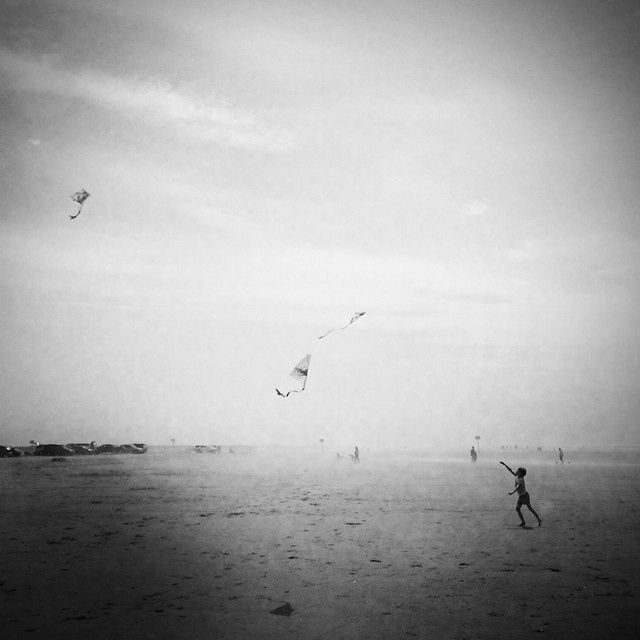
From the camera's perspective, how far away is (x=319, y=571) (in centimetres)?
923

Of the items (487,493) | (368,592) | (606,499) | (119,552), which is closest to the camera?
(368,592)

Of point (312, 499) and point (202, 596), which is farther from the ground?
point (202, 596)

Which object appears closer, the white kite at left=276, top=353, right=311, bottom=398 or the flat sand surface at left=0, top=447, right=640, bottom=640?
the flat sand surface at left=0, top=447, right=640, bottom=640

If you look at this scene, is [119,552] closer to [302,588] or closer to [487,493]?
[302,588]

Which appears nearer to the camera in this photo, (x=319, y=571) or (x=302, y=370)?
(x=319, y=571)

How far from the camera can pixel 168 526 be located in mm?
13727

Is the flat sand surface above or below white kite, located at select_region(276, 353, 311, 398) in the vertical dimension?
below

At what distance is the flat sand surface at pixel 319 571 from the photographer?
6555 millimetres

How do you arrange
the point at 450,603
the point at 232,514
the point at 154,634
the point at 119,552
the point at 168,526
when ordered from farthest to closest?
the point at 232,514, the point at 168,526, the point at 119,552, the point at 450,603, the point at 154,634

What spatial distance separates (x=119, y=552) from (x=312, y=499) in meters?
10.9

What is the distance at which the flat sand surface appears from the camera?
6555mm

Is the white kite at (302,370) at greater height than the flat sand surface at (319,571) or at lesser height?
greater

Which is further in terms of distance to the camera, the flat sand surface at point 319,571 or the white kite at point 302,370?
the white kite at point 302,370

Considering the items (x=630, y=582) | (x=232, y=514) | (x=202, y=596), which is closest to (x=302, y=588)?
(x=202, y=596)
